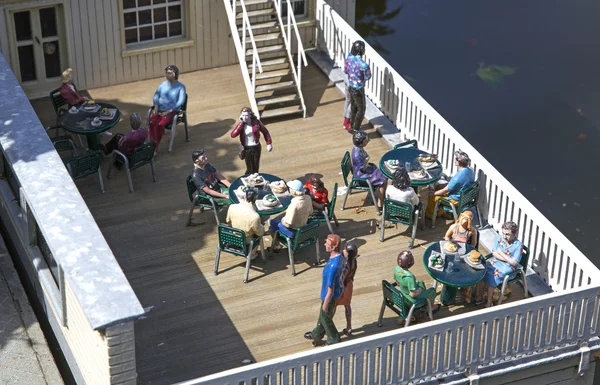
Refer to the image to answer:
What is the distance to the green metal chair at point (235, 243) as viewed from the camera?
15.8 m

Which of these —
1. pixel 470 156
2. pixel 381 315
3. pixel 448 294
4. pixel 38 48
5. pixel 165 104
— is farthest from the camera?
pixel 38 48

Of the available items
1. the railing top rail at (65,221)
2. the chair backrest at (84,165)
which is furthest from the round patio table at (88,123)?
the railing top rail at (65,221)

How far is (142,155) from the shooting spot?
18125mm

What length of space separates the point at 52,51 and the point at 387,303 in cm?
901

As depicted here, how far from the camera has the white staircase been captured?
20.7 meters

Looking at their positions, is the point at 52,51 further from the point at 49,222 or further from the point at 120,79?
the point at 49,222

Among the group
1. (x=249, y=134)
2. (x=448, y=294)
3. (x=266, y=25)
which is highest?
(x=266, y=25)

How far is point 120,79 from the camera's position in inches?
848

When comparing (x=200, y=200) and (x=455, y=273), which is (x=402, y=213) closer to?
(x=455, y=273)

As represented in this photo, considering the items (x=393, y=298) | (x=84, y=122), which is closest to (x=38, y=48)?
(x=84, y=122)

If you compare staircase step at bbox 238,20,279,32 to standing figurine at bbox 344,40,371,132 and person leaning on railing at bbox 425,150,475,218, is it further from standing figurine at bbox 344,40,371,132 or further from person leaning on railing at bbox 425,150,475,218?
person leaning on railing at bbox 425,150,475,218

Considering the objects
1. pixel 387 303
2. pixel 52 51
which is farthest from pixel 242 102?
pixel 387 303

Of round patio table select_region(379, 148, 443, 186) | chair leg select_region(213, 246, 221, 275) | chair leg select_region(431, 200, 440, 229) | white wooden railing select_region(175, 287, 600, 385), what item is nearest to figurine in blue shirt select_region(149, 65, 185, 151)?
chair leg select_region(213, 246, 221, 275)

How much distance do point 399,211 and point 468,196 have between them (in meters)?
1.21
